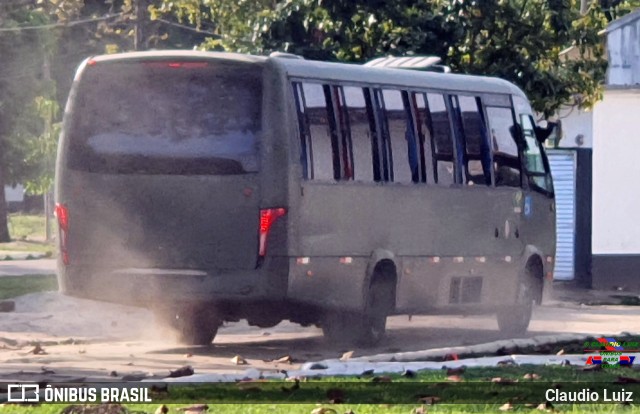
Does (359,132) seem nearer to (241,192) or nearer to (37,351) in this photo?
(241,192)

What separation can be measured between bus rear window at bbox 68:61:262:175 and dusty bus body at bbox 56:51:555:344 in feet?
0.04

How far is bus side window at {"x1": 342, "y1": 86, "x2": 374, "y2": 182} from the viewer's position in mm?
16812

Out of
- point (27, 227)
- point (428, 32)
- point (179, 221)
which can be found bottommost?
point (27, 227)

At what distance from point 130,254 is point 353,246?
2287 mm

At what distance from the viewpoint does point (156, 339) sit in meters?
18.0

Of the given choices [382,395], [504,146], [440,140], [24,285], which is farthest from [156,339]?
A: [24,285]

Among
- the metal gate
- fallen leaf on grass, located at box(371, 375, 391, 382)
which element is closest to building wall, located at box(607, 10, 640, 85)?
the metal gate

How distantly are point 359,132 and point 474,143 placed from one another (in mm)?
2371

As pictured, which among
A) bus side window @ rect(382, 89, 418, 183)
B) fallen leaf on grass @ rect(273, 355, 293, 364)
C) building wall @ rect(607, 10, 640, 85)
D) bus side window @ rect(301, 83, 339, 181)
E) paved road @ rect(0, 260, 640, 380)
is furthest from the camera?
building wall @ rect(607, 10, 640, 85)

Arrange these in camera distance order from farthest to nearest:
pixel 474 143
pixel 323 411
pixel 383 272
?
pixel 474 143 → pixel 383 272 → pixel 323 411

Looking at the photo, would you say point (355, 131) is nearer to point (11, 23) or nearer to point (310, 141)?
point (310, 141)

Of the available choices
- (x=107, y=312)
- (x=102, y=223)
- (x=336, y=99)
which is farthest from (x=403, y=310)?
(x=107, y=312)

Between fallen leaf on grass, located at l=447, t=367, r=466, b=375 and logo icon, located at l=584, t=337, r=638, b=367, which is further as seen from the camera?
logo icon, located at l=584, t=337, r=638, b=367

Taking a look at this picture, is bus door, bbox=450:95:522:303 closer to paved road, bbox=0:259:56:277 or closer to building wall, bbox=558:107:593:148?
building wall, bbox=558:107:593:148
